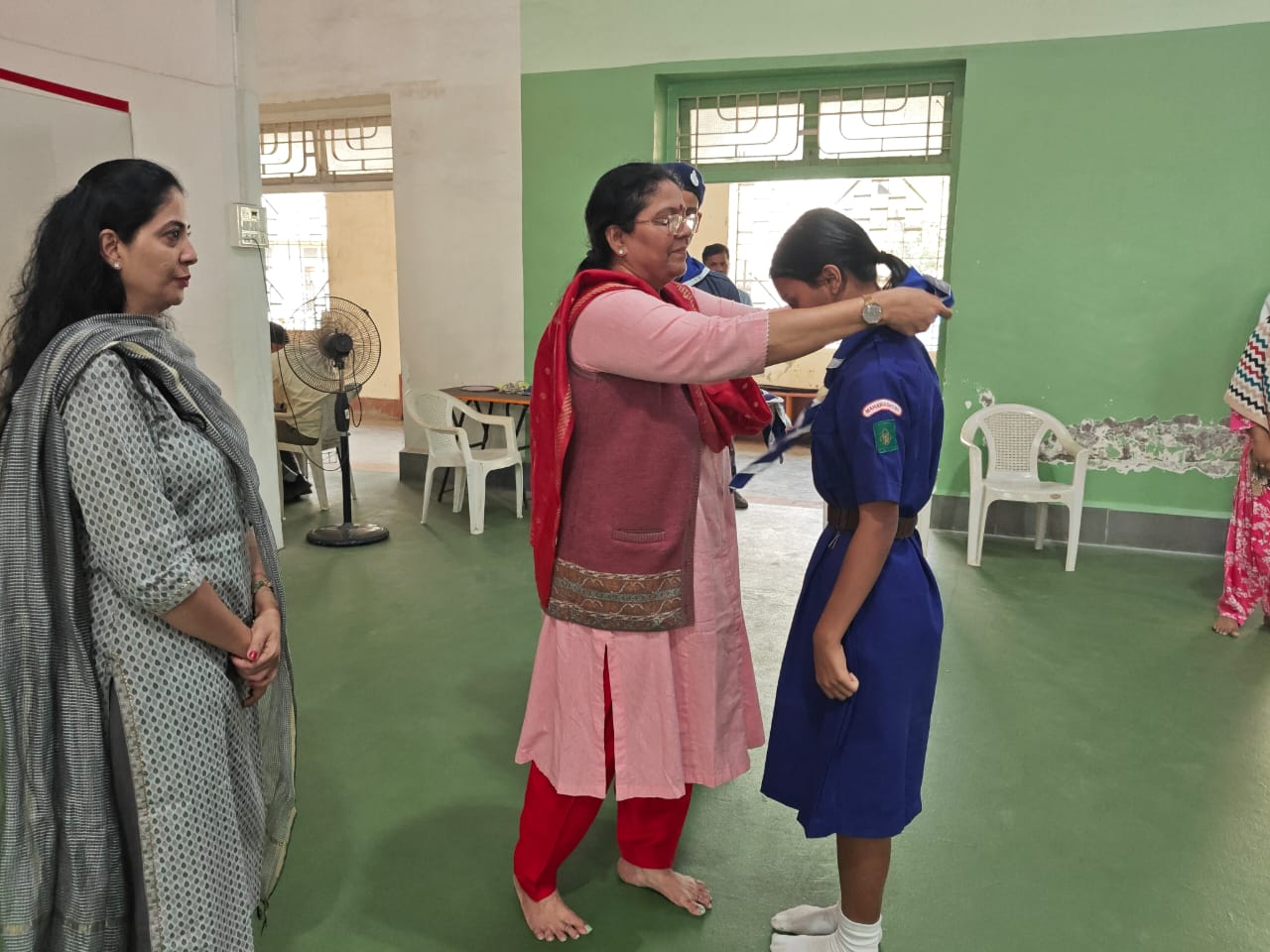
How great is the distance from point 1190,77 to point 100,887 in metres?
5.64

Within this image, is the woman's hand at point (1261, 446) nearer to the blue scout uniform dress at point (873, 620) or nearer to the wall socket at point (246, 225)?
the blue scout uniform dress at point (873, 620)

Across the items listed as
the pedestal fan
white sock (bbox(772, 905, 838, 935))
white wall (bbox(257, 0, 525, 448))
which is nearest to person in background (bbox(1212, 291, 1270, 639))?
white sock (bbox(772, 905, 838, 935))

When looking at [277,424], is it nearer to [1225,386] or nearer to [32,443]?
[32,443]

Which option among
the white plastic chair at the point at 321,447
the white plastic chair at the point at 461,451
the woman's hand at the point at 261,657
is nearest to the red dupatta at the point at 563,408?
the woman's hand at the point at 261,657

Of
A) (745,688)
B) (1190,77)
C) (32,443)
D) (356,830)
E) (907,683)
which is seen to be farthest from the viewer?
(1190,77)

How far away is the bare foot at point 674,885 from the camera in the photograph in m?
2.01

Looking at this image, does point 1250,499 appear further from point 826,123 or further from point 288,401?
point 288,401

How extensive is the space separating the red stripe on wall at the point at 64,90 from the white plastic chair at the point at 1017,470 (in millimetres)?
4220

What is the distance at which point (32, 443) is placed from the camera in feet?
3.84

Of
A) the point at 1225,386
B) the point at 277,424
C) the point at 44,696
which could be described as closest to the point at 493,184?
the point at 277,424

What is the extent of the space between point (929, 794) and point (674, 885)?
0.85 m

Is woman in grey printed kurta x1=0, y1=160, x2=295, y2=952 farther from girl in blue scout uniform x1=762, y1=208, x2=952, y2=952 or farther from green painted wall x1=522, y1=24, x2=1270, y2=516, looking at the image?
green painted wall x1=522, y1=24, x2=1270, y2=516

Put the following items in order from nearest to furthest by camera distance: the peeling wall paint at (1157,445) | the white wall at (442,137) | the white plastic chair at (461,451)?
the peeling wall paint at (1157,445), the white plastic chair at (461,451), the white wall at (442,137)

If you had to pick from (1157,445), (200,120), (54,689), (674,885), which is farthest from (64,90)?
(1157,445)
